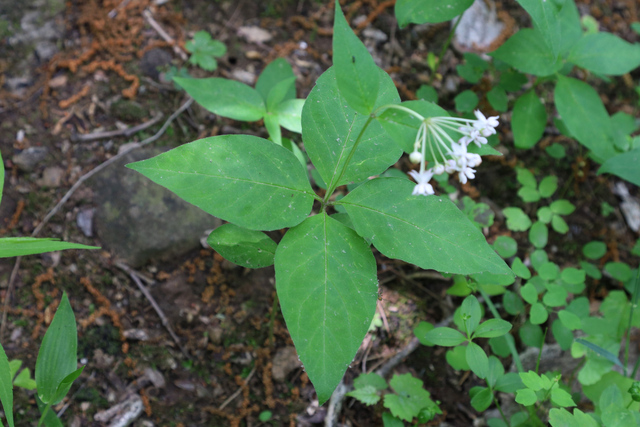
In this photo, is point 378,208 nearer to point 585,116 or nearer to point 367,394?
point 367,394

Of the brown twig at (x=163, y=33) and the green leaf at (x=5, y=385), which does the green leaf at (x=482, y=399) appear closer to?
the green leaf at (x=5, y=385)

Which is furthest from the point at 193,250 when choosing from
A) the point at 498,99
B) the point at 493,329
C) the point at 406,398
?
the point at 498,99

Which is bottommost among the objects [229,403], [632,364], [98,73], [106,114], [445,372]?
[632,364]

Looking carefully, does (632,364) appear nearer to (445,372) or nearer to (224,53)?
(445,372)

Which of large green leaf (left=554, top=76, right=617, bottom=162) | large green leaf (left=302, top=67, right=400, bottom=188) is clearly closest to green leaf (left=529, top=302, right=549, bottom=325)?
large green leaf (left=554, top=76, right=617, bottom=162)

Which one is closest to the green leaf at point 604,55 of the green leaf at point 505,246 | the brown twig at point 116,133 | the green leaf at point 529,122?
the green leaf at point 529,122

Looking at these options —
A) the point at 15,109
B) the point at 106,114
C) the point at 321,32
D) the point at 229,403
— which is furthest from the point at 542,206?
the point at 15,109
